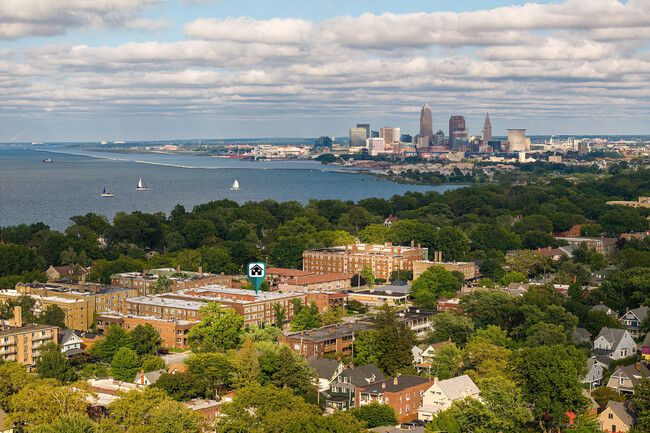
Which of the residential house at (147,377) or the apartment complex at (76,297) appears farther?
the apartment complex at (76,297)

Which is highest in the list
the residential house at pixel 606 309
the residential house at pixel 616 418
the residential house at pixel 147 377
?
the residential house at pixel 606 309

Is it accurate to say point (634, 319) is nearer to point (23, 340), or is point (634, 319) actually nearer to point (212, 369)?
point (212, 369)

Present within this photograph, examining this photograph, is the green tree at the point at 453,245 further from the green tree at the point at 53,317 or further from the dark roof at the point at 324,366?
the green tree at the point at 53,317

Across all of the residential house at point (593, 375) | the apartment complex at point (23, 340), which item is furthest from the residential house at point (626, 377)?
the apartment complex at point (23, 340)

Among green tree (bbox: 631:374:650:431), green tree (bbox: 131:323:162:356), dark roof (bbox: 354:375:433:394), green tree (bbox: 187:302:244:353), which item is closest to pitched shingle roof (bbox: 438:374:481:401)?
dark roof (bbox: 354:375:433:394)

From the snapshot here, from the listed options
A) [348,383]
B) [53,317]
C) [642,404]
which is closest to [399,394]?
[348,383]

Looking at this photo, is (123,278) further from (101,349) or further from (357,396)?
(357,396)

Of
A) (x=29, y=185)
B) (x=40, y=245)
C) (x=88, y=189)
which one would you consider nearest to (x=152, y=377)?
(x=40, y=245)
